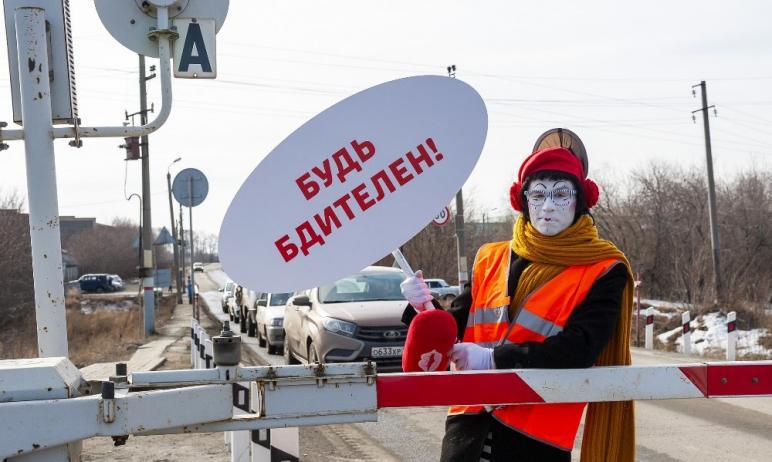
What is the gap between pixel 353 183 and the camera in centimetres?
237

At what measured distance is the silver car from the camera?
33.1 feet

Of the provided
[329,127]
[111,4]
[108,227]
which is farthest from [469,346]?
[108,227]

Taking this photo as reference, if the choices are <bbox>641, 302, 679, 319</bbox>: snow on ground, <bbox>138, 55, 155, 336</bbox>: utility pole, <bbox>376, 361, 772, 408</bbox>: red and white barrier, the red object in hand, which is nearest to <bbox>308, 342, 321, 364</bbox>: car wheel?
the red object in hand

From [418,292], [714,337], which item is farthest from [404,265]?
[714,337]

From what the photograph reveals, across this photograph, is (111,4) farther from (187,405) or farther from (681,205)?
(681,205)

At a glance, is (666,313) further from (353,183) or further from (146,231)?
(353,183)

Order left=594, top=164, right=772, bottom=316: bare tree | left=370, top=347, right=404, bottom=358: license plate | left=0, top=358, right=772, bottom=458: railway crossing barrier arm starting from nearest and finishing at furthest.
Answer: left=0, top=358, right=772, bottom=458: railway crossing barrier arm → left=370, top=347, right=404, bottom=358: license plate → left=594, top=164, right=772, bottom=316: bare tree

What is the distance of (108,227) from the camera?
378 ft

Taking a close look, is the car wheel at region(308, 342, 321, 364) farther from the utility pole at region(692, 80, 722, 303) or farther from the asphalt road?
the utility pole at region(692, 80, 722, 303)

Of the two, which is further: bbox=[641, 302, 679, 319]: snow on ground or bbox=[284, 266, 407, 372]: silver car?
bbox=[641, 302, 679, 319]: snow on ground

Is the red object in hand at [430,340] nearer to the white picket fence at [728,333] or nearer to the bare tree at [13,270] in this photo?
the white picket fence at [728,333]

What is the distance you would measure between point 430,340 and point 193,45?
167 cm

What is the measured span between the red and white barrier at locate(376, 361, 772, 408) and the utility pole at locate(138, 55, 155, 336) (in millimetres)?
20770

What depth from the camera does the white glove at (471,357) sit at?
243cm
